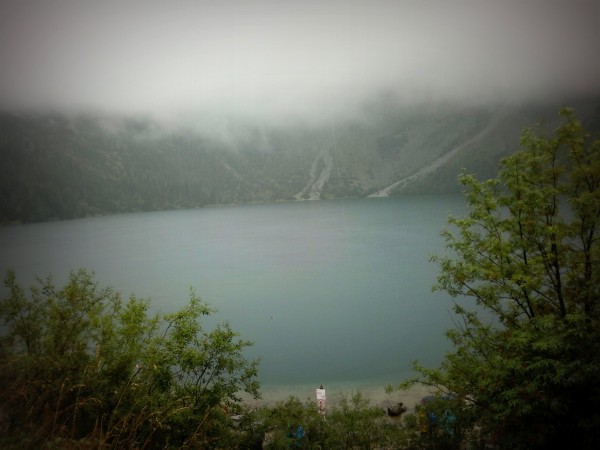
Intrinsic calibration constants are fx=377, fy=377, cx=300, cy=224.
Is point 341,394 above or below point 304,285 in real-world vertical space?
below

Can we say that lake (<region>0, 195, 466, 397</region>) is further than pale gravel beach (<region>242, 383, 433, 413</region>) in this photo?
Yes

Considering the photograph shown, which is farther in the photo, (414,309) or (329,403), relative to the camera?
(414,309)

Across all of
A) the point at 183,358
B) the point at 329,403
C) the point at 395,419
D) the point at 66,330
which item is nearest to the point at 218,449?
the point at 183,358

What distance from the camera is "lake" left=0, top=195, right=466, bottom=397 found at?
35.4 metres

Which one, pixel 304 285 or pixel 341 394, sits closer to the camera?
pixel 341 394

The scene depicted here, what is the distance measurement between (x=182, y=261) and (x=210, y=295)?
34392 millimetres

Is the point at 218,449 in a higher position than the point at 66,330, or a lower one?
lower

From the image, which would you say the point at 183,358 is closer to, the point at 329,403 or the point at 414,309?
the point at 329,403

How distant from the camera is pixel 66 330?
12.4 m

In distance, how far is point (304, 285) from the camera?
209 ft

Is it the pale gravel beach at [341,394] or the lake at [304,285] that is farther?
the lake at [304,285]

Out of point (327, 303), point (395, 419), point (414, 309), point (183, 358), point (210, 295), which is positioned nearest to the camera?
point (183, 358)

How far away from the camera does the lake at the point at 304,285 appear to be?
35.4 metres

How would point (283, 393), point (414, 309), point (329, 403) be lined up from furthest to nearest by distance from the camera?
point (414, 309) < point (283, 393) < point (329, 403)
